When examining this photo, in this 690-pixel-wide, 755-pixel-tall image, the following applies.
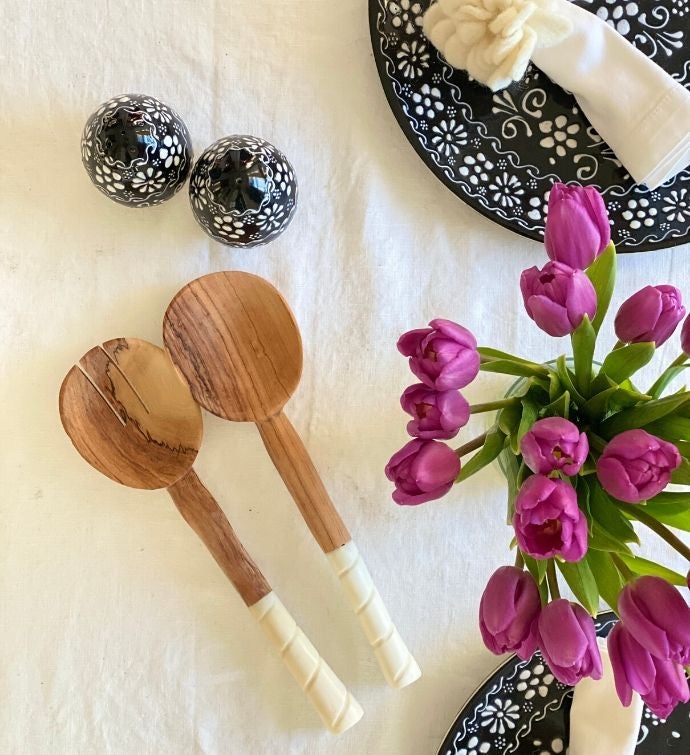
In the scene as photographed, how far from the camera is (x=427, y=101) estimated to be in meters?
0.54

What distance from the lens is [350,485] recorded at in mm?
569

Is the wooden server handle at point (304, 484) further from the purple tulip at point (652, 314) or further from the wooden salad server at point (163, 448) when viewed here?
the purple tulip at point (652, 314)

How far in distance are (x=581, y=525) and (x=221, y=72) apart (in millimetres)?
440

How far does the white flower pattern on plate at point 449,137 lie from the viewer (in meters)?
0.54

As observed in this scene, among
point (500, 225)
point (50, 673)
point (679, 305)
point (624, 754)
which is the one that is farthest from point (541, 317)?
point (50, 673)

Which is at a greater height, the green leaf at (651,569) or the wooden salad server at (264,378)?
the wooden salad server at (264,378)

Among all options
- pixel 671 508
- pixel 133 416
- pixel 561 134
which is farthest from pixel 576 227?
pixel 133 416

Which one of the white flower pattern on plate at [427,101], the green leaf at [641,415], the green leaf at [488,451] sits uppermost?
the white flower pattern on plate at [427,101]

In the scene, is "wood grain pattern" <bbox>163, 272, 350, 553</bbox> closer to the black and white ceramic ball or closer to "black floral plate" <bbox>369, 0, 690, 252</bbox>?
the black and white ceramic ball

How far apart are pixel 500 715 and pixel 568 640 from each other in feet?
0.80

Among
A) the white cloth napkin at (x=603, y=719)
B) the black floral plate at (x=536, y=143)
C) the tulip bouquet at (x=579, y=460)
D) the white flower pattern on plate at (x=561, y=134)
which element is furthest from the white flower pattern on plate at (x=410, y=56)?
the white cloth napkin at (x=603, y=719)

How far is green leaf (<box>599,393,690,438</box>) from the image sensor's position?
335mm

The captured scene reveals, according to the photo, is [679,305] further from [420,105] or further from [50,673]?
[50,673]

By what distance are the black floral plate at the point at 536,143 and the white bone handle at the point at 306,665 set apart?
1.11 ft
